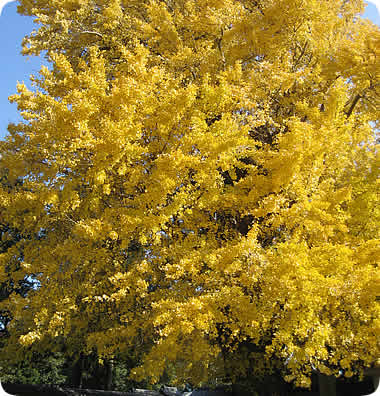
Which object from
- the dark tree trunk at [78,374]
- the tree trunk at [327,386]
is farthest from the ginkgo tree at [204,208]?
the dark tree trunk at [78,374]

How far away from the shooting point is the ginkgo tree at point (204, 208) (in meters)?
4.41

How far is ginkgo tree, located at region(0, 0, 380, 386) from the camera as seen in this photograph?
4410 millimetres

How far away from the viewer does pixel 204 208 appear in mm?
6023

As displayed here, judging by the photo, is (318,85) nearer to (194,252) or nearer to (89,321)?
(194,252)

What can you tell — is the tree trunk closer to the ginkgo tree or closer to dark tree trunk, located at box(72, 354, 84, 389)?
the ginkgo tree

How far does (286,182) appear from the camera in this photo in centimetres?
511

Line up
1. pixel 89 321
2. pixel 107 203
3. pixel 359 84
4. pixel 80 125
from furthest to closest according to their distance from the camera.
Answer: pixel 359 84 < pixel 89 321 < pixel 107 203 < pixel 80 125

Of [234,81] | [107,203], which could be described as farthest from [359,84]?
[107,203]

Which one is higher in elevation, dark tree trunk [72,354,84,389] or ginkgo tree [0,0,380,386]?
ginkgo tree [0,0,380,386]

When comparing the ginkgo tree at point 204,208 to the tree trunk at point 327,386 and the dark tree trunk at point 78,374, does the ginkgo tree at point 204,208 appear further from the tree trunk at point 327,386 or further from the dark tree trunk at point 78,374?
the dark tree trunk at point 78,374

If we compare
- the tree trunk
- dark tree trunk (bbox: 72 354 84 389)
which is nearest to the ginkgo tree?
the tree trunk

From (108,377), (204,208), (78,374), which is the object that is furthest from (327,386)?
(78,374)

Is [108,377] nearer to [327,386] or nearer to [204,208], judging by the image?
[327,386]

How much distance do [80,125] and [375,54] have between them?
5974 mm
